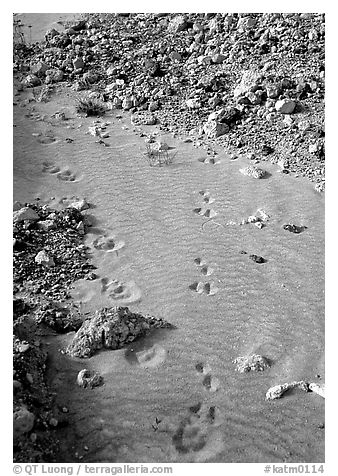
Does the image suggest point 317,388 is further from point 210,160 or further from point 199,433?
point 210,160

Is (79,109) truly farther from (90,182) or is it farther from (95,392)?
(95,392)

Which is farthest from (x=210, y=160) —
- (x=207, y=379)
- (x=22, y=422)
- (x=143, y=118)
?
(x=22, y=422)

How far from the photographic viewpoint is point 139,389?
143 inches

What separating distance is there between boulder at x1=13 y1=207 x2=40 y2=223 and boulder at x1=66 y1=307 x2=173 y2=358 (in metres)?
1.53

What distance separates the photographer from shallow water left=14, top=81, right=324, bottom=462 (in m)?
3.38

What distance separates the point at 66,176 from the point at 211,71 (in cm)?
258

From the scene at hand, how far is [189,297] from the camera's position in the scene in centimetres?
436

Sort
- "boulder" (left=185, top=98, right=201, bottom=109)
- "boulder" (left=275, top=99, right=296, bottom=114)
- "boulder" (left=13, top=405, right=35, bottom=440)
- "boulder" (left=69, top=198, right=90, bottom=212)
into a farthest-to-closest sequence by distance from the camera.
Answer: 1. "boulder" (left=185, top=98, right=201, bottom=109)
2. "boulder" (left=275, top=99, right=296, bottom=114)
3. "boulder" (left=69, top=198, right=90, bottom=212)
4. "boulder" (left=13, top=405, right=35, bottom=440)

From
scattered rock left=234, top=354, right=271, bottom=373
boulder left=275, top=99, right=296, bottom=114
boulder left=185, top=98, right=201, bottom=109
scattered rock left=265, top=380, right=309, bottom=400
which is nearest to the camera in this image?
scattered rock left=265, top=380, right=309, bottom=400

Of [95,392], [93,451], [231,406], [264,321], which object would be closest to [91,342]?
[95,392]

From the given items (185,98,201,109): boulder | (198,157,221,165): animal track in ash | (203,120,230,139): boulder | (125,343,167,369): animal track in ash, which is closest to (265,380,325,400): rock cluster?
(125,343,167,369): animal track in ash

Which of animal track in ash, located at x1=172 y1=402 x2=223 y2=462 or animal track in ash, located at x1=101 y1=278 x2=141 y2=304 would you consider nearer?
animal track in ash, located at x1=172 y1=402 x2=223 y2=462

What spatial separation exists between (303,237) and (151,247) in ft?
4.70

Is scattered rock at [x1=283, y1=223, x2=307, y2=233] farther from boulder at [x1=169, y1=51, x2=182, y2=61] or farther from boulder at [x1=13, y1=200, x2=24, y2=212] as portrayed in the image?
boulder at [x1=169, y1=51, x2=182, y2=61]
